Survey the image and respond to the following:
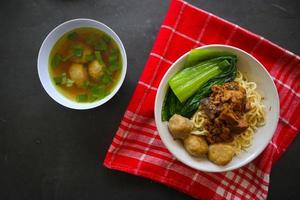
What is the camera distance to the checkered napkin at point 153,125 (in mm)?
2086

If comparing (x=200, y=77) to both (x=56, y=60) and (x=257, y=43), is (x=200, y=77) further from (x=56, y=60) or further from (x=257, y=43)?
(x=56, y=60)

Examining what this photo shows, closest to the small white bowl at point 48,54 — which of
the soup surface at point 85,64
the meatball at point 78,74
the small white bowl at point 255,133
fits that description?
the soup surface at point 85,64

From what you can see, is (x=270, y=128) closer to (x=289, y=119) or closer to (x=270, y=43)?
(x=289, y=119)

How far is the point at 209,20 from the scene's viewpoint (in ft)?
6.92

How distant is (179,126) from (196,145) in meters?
0.15

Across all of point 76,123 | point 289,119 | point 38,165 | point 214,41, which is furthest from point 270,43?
point 38,165

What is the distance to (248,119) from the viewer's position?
195 centimetres

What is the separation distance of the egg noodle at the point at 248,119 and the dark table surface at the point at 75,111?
46 cm

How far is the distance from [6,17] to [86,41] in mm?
669

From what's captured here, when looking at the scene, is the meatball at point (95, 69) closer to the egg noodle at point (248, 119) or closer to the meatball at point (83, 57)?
the meatball at point (83, 57)

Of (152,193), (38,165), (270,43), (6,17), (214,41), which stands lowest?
(38,165)

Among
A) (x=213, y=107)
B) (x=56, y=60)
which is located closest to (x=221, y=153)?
(x=213, y=107)

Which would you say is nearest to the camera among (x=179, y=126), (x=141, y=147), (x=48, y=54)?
(x=179, y=126)

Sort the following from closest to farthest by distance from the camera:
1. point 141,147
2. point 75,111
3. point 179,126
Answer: point 179,126 < point 141,147 < point 75,111
